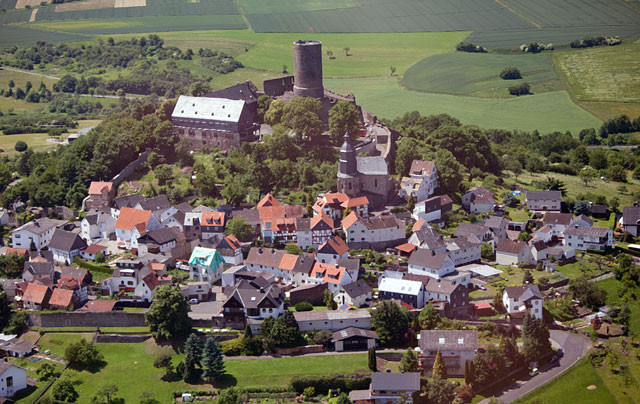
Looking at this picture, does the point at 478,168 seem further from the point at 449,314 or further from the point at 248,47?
the point at 248,47

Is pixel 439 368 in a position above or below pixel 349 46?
below

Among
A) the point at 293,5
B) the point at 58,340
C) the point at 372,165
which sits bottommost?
the point at 58,340

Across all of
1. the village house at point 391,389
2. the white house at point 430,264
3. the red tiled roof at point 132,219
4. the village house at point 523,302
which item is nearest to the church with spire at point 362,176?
the white house at point 430,264

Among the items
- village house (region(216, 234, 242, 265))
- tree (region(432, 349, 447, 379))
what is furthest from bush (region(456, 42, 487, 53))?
tree (region(432, 349, 447, 379))

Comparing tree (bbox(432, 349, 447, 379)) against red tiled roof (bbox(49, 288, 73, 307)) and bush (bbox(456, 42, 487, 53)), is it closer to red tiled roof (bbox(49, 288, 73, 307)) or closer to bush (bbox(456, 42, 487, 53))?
red tiled roof (bbox(49, 288, 73, 307))

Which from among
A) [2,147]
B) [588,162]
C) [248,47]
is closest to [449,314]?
[588,162]

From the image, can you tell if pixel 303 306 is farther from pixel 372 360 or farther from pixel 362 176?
pixel 362 176

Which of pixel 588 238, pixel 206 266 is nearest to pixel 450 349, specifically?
pixel 206 266

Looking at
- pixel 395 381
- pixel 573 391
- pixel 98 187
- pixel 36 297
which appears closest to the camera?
pixel 395 381
